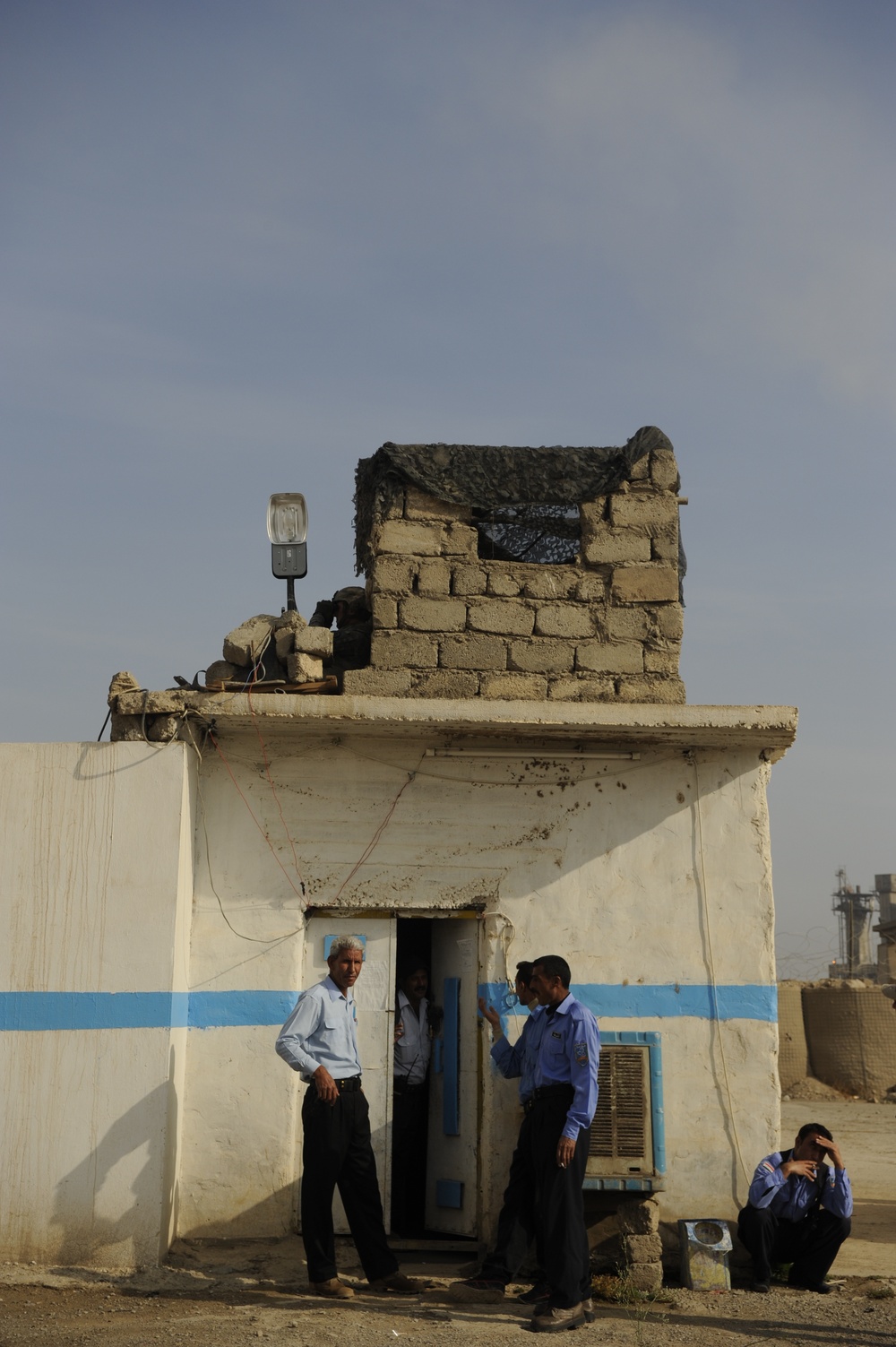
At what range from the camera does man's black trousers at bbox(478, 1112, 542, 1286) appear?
657cm

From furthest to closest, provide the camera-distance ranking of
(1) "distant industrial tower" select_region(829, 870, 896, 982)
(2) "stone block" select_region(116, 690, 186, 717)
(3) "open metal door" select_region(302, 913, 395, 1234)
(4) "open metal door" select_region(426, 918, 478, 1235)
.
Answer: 1. (1) "distant industrial tower" select_region(829, 870, 896, 982)
2. (4) "open metal door" select_region(426, 918, 478, 1235)
3. (3) "open metal door" select_region(302, 913, 395, 1234)
4. (2) "stone block" select_region(116, 690, 186, 717)

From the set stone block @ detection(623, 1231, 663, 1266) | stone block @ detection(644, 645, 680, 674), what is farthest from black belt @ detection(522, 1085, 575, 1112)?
stone block @ detection(644, 645, 680, 674)

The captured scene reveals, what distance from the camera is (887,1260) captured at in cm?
797

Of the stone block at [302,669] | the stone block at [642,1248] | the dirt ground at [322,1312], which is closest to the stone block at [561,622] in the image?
the stone block at [302,669]

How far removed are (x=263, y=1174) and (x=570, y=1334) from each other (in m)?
2.24

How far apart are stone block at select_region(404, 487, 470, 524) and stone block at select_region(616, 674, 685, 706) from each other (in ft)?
5.16

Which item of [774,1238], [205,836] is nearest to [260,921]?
[205,836]

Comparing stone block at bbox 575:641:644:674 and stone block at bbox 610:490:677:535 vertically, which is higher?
stone block at bbox 610:490:677:535

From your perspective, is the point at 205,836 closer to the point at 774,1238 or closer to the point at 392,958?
the point at 392,958

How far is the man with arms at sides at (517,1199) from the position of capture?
650 centimetres

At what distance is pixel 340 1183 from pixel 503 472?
4.49m

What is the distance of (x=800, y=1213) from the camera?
281 inches

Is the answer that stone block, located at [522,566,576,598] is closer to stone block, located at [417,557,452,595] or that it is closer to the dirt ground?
stone block, located at [417,557,452,595]

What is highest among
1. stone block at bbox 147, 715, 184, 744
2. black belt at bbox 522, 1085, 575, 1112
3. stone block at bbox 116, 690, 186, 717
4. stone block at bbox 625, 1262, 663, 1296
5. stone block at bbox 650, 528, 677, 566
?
stone block at bbox 650, 528, 677, 566
